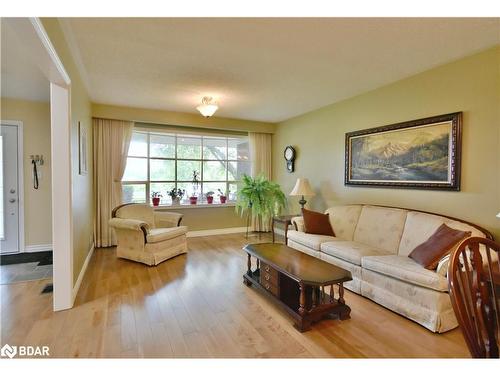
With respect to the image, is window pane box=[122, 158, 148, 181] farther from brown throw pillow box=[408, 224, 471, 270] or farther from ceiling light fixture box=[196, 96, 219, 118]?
brown throw pillow box=[408, 224, 471, 270]

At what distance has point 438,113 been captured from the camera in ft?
9.57

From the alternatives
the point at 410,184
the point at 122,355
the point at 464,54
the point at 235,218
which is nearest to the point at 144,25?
the point at 122,355

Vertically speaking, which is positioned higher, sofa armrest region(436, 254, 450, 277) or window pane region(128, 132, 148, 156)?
window pane region(128, 132, 148, 156)

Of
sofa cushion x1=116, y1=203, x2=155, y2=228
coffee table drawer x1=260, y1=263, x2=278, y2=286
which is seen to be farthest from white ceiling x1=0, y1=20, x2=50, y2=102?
coffee table drawer x1=260, y1=263, x2=278, y2=286

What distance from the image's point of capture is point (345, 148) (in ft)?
13.4

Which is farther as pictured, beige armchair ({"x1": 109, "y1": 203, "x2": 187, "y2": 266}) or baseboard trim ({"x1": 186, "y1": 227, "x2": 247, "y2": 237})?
baseboard trim ({"x1": 186, "y1": 227, "x2": 247, "y2": 237})

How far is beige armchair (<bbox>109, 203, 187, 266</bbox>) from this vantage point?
3.61 metres

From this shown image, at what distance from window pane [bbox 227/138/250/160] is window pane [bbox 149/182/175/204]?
144 centimetres

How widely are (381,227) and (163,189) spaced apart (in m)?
3.92

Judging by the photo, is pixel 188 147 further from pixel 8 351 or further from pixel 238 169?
pixel 8 351

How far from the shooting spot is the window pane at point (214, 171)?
5.64 metres
